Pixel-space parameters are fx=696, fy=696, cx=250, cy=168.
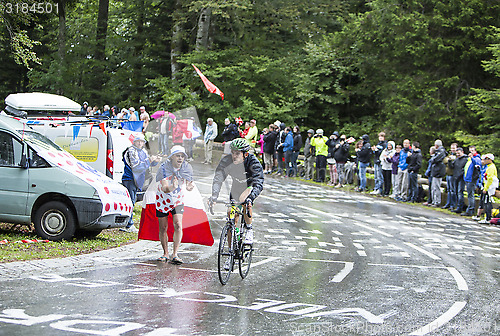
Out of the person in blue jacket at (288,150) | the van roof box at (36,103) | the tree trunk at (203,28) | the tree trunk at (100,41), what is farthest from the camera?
the tree trunk at (100,41)

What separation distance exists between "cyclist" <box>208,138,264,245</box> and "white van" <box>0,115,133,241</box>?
2935 millimetres

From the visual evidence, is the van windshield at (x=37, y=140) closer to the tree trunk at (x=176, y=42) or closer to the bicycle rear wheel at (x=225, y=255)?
the bicycle rear wheel at (x=225, y=255)

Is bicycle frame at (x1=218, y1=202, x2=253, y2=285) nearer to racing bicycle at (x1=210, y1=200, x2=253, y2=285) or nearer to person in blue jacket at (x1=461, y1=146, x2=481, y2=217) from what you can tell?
racing bicycle at (x1=210, y1=200, x2=253, y2=285)

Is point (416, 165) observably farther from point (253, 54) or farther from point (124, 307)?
point (253, 54)

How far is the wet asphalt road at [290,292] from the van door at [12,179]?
94.4 inches

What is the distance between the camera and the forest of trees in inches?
1273

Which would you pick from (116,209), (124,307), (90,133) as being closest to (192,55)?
(90,133)

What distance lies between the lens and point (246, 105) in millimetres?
38344

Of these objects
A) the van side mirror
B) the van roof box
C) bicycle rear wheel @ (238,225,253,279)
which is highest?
the van roof box

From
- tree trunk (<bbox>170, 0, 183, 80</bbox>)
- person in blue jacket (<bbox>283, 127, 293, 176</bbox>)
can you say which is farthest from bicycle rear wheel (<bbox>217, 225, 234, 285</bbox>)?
tree trunk (<bbox>170, 0, 183, 80</bbox>)

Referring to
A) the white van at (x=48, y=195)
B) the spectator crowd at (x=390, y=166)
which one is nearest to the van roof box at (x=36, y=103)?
the white van at (x=48, y=195)

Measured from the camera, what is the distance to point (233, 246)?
10.1m

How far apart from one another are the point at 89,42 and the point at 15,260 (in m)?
40.3

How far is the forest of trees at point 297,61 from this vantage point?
106ft
